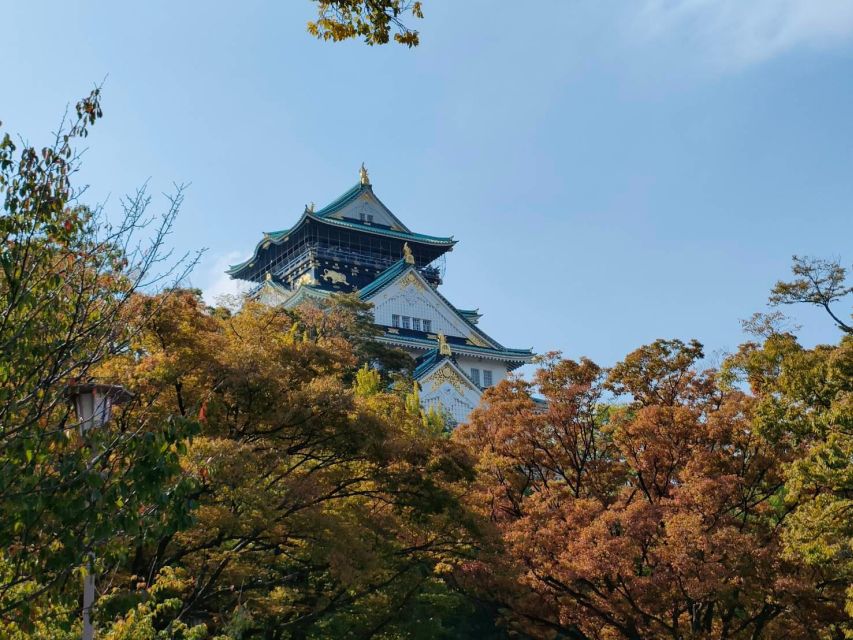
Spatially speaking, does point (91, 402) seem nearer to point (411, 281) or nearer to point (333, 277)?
point (411, 281)

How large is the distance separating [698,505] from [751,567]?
1416mm

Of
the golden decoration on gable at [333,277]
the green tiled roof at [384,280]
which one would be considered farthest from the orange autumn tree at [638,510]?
the golden decoration on gable at [333,277]

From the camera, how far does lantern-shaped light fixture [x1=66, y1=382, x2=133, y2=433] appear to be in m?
8.20

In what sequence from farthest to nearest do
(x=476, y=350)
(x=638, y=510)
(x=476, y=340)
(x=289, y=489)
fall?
(x=476, y=340), (x=476, y=350), (x=638, y=510), (x=289, y=489)

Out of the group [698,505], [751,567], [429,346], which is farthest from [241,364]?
[429,346]

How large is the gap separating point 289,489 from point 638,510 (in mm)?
6985

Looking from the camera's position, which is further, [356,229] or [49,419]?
[356,229]

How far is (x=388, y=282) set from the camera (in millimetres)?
48969

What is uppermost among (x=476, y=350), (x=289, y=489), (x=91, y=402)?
(x=476, y=350)

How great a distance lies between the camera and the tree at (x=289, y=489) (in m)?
13.6

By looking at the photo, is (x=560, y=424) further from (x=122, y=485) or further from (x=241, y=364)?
(x=122, y=485)

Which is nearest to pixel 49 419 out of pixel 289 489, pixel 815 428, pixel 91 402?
pixel 91 402

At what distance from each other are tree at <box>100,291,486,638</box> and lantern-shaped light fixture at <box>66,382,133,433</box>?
4.10 m

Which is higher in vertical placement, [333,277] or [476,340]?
[333,277]
